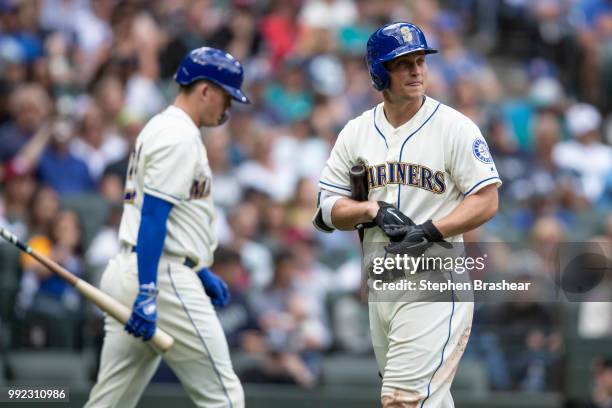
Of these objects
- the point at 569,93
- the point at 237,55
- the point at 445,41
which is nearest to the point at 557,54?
the point at 569,93

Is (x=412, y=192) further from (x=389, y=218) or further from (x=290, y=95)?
(x=290, y=95)

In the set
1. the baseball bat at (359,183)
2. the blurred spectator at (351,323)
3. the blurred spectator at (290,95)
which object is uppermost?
the blurred spectator at (290,95)

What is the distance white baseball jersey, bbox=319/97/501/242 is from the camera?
544 cm

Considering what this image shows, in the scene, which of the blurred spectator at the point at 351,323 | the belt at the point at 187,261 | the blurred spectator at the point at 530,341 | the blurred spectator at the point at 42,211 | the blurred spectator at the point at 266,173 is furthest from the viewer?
the blurred spectator at the point at 266,173

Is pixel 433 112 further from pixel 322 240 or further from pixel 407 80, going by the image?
pixel 322 240

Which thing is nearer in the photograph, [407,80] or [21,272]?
[407,80]

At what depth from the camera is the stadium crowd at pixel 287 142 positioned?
895 cm

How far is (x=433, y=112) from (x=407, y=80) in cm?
21

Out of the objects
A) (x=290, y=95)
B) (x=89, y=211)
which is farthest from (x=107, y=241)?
(x=290, y=95)

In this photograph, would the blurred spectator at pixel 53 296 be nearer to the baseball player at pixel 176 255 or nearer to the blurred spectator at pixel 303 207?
the blurred spectator at pixel 303 207

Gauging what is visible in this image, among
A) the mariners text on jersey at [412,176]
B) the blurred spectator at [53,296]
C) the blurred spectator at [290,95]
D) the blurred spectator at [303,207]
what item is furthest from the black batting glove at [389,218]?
the blurred spectator at [290,95]

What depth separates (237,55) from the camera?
12484 millimetres

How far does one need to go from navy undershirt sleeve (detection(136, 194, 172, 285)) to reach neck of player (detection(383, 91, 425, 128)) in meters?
1.22

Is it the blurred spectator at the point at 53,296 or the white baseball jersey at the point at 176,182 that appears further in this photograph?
the blurred spectator at the point at 53,296
